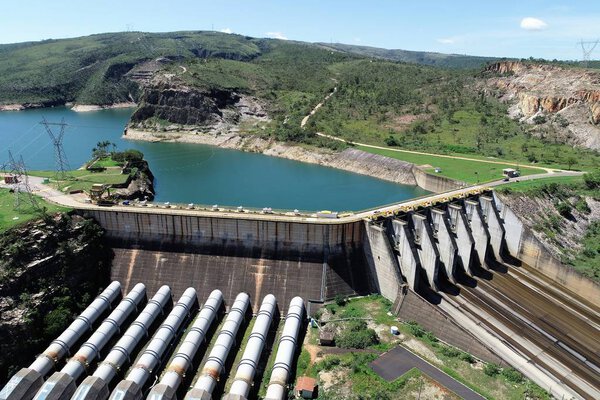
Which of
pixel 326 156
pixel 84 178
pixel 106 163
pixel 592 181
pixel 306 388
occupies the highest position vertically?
pixel 592 181

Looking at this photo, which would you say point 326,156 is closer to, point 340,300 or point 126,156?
point 126,156

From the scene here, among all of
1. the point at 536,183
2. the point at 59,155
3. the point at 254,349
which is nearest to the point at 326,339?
the point at 254,349

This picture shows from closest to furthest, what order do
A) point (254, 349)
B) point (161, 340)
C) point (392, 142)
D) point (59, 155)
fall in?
1. point (254, 349)
2. point (161, 340)
3. point (59, 155)
4. point (392, 142)

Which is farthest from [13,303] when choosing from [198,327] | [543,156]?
[543,156]

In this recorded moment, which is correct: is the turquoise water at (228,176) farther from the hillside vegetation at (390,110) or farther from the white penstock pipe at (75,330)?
the white penstock pipe at (75,330)

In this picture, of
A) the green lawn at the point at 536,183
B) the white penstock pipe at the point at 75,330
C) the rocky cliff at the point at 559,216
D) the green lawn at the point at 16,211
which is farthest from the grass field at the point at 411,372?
the green lawn at the point at 16,211

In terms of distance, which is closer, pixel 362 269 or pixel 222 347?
pixel 222 347

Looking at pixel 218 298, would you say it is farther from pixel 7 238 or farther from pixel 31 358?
pixel 7 238

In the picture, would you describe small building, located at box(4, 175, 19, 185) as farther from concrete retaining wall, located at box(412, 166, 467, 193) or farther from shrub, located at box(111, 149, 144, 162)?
concrete retaining wall, located at box(412, 166, 467, 193)
